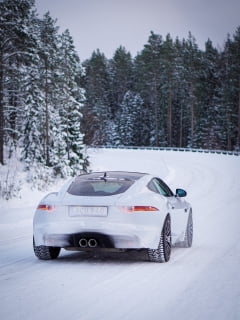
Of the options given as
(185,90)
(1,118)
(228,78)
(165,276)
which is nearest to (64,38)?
(1,118)

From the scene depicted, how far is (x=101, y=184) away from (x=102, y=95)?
309 ft

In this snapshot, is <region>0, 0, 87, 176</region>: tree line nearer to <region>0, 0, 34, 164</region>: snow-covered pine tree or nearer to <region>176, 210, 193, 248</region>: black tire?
<region>0, 0, 34, 164</region>: snow-covered pine tree

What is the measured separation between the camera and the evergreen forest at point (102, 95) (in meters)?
33.4

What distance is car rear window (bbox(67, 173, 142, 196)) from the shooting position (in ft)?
24.6

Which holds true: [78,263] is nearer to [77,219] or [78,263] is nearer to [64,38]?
[77,219]

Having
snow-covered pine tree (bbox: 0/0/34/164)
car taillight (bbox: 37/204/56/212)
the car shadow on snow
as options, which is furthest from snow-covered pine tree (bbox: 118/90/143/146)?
car taillight (bbox: 37/204/56/212)

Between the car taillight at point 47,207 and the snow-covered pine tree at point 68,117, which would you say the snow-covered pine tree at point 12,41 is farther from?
the car taillight at point 47,207

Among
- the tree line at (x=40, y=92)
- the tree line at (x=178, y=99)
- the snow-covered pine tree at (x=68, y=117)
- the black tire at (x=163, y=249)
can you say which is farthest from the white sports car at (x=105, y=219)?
the tree line at (x=178, y=99)

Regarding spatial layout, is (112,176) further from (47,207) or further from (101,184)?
(47,207)

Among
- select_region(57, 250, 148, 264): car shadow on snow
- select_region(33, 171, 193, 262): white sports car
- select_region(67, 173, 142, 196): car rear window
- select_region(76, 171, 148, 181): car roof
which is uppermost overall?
select_region(76, 171, 148, 181): car roof

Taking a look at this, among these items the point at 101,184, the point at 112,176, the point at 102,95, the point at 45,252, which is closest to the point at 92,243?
the point at 45,252

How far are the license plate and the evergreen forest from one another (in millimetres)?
20785

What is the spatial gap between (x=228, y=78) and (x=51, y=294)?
77989 millimetres

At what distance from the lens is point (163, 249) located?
7.48 m
